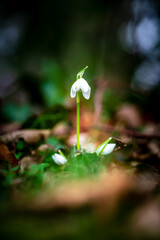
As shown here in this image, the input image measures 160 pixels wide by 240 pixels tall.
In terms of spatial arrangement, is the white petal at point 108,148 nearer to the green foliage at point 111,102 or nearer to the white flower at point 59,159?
the white flower at point 59,159

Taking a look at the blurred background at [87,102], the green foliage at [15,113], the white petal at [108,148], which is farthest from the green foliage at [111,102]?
the white petal at [108,148]

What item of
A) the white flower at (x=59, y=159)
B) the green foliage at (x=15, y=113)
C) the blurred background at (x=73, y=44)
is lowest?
the white flower at (x=59, y=159)

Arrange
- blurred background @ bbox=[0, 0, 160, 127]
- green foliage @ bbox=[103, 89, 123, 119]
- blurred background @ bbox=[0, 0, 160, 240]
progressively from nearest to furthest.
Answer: blurred background @ bbox=[0, 0, 160, 240] → green foliage @ bbox=[103, 89, 123, 119] → blurred background @ bbox=[0, 0, 160, 127]

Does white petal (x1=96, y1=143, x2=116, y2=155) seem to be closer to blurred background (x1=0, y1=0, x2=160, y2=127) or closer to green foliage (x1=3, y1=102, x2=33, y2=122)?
green foliage (x1=3, y1=102, x2=33, y2=122)

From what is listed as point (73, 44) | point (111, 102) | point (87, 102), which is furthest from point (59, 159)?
point (73, 44)

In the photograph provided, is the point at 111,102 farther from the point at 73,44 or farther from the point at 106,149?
the point at 106,149

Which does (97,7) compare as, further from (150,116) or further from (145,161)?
(145,161)

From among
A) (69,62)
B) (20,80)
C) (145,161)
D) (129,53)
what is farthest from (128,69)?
(145,161)

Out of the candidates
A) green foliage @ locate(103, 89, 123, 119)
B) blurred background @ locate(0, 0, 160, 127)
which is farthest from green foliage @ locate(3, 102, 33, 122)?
green foliage @ locate(103, 89, 123, 119)
